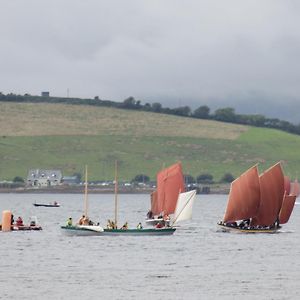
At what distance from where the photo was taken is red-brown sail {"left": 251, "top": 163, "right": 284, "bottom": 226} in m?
135

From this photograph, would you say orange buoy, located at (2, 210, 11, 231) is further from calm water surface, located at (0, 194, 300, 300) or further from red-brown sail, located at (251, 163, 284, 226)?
red-brown sail, located at (251, 163, 284, 226)

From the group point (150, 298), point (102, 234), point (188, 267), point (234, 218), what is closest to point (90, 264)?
point (188, 267)

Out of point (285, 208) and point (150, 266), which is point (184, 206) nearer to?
point (285, 208)

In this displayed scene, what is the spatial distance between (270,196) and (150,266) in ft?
135

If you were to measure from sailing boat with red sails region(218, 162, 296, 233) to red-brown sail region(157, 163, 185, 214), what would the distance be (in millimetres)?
10893

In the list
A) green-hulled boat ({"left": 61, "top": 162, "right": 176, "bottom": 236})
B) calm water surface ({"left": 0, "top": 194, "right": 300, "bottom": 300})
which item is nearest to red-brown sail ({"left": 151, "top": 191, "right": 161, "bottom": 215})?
calm water surface ({"left": 0, "top": 194, "right": 300, "bottom": 300})

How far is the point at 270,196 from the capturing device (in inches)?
5305

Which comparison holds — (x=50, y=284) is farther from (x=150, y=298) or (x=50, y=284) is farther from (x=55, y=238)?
(x=55, y=238)

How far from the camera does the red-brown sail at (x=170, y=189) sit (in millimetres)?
146250

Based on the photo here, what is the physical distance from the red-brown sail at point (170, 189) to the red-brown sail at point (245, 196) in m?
11.7

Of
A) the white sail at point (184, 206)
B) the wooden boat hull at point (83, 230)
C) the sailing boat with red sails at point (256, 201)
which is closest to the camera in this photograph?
the wooden boat hull at point (83, 230)

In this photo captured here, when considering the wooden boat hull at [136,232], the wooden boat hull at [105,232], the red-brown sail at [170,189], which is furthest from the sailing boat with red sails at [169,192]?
the wooden boat hull at [105,232]

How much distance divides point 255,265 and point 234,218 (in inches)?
1517

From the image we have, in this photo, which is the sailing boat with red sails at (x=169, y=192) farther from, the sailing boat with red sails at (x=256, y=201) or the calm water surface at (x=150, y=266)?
the sailing boat with red sails at (x=256, y=201)
